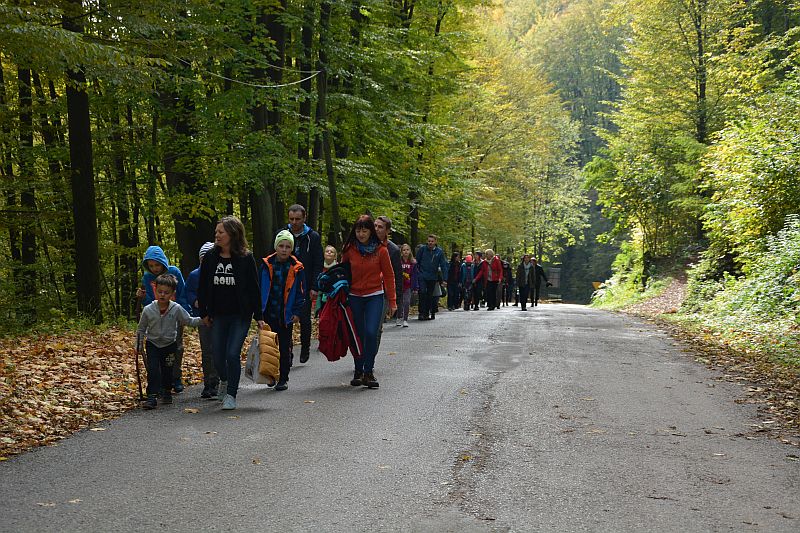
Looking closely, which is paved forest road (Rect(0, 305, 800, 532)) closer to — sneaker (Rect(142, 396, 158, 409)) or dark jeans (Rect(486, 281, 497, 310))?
sneaker (Rect(142, 396, 158, 409))

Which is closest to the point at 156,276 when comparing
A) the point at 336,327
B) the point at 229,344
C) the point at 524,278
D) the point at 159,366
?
the point at 159,366

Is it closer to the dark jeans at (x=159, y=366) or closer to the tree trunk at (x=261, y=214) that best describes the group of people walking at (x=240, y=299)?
the dark jeans at (x=159, y=366)

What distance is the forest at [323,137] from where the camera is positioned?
53.2ft

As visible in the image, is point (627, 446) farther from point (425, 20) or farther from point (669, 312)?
point (425, 20)

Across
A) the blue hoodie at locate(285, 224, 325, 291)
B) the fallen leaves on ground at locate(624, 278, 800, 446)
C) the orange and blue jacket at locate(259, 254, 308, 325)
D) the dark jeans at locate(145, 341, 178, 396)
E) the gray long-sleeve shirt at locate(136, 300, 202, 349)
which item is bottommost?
the fallen leaves on ground at locate(624, 278, 800, 446)

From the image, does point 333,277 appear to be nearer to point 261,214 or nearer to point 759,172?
point 261,214

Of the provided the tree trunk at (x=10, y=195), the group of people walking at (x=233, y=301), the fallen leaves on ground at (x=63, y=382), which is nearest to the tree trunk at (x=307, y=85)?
the tree trunk at (x=10, y=195)

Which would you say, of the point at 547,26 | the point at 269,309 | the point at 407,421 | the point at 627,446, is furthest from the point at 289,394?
the point at 547,26

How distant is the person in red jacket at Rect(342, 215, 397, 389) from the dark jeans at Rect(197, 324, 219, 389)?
1668 mm

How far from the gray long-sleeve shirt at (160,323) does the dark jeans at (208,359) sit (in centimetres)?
48

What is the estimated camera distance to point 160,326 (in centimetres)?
860

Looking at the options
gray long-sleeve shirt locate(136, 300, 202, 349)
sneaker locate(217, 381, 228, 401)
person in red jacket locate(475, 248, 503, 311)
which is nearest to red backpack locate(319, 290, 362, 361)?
sneaker locate(217, 381, 228, 401)

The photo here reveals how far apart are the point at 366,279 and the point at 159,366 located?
2644 mm

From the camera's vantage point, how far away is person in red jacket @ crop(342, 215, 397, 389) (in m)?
9.80
